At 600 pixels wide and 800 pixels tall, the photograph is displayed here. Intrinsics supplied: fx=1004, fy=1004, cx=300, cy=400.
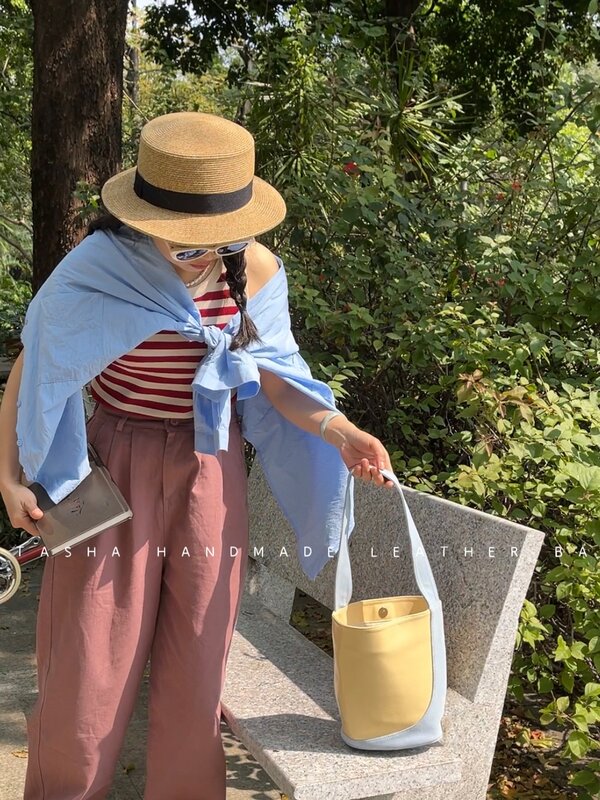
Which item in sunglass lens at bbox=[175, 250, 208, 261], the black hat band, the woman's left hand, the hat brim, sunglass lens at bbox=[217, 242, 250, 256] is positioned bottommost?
the woman's left hand

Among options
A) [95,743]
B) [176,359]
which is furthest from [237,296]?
[95,743]

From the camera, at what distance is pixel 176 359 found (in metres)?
2.30

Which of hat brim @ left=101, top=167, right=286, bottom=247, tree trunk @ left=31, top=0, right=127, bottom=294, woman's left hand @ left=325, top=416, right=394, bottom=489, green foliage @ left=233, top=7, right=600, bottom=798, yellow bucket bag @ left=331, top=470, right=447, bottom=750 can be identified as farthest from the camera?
tree trunk @ left=31, top=0, right=127, bottom=294

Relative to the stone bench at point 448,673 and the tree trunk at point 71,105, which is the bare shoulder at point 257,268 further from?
the tree trunk at point 71,105

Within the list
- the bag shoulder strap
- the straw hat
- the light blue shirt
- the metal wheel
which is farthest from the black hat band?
the metal wheel

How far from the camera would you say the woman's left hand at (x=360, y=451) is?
7.55 ft

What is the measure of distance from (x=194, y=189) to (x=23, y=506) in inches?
31.4

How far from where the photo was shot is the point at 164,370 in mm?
2312

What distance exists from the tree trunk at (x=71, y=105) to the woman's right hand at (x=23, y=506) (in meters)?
3.01

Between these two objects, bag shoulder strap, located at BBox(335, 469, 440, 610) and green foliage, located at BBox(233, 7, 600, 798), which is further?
green foliage, located at BBox(233, 7, 600, 798)

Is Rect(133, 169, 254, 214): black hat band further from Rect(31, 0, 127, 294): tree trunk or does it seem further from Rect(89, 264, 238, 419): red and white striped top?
Rect(31, 0, 127, 294): tree trunk

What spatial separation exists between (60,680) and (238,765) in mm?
1114

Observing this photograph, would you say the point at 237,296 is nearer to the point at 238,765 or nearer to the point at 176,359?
the point at 176,359

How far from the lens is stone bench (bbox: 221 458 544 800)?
2.23 meters
